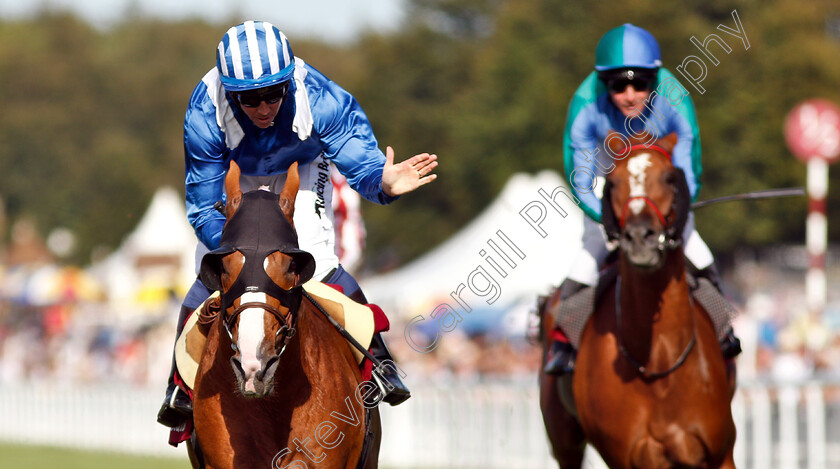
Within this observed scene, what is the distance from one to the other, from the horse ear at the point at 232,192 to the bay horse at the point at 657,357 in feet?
6.86

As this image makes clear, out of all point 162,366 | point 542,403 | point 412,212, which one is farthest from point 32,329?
point 542,403

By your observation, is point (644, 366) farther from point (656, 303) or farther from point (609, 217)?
point (609, 217)

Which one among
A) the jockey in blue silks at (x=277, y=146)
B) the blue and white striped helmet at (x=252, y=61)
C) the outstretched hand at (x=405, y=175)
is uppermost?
the blue and white striped helmet at (x=252, y=61)

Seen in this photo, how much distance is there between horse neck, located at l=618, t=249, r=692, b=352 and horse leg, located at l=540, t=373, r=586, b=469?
56.6 inches

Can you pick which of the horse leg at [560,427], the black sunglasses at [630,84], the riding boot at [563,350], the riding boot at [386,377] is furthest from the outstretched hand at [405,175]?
the horse leg at [560,427]

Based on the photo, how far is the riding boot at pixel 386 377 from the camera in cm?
602

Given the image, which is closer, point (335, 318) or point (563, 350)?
point (335, 318)

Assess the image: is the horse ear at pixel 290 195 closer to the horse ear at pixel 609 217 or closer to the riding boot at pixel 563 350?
the horse ear at pixel 609 217

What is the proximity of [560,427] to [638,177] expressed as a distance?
7.71ft

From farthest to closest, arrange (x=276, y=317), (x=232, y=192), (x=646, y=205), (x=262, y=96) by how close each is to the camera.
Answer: (x=646, y=205) → (x=262, y=96) → (x=232, y=192) → (x=276, y=317)

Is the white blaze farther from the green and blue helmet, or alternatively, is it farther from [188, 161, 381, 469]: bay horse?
[188, 161, 381, 469]: bay horse

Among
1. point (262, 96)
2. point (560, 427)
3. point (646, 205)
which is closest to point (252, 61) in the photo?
point (262, 96)

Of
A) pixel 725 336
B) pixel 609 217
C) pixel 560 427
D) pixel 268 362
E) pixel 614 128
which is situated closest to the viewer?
pixel 268 362

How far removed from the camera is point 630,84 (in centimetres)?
775
